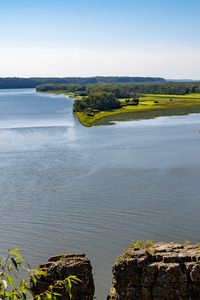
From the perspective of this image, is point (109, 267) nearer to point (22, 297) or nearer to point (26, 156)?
point (22, 297)

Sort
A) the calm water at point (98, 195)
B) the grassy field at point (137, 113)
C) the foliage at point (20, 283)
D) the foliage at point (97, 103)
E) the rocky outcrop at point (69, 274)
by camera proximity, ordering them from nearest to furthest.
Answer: the foliage at point (20, 283), the rocky outcrop at point (69, 274), the calm water at point (98, 195), the grassy field at point (137, 113), the foliage at point (97, 103)

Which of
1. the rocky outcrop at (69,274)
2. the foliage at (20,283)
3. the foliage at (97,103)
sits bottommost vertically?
the rocky outcrop at (69,274)

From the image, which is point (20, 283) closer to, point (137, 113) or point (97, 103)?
point (137, 113)

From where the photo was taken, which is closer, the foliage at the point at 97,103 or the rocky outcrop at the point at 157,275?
the rocky outcrop at the point at 157,275

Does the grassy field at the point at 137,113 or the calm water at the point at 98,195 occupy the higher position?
the grassy field at the point at 137,113

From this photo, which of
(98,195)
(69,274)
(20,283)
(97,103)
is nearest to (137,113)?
(97,103)

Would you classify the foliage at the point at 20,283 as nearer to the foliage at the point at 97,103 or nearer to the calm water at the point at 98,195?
the calm water at the point at 98,195

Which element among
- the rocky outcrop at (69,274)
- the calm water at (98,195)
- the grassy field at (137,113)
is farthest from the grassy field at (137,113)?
the rocky outcrop at (69,274)
